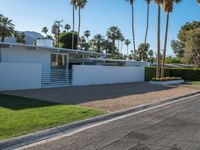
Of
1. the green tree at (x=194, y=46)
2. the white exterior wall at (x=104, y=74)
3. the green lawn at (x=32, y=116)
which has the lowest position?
→ the green lawn at (x=32, y=116)

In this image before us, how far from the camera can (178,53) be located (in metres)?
82.2

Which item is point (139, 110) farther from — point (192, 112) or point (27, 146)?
point (27, 146)

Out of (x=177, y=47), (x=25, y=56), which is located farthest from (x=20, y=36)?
(x=25, y=56)

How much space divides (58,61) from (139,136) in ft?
66.8

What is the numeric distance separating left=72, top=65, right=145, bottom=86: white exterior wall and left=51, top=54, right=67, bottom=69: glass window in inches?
84.8

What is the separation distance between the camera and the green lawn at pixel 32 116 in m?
8.43

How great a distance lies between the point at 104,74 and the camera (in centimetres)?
3033

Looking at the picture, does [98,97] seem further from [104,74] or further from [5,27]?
[5,27]

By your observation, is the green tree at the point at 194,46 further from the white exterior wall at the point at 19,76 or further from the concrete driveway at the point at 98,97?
the white exterior wall at the point at 19,76

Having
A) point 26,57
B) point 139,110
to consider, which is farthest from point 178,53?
point 139,110

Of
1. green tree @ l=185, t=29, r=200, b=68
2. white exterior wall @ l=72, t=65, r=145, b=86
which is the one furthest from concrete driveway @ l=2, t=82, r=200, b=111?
green tree @ l=185, t=29, r=200, b=68

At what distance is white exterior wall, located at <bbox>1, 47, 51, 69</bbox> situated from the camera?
23.0 meters

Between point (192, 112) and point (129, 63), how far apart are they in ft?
103

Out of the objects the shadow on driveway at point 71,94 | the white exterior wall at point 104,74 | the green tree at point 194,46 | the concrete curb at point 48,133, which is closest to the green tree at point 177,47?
the green tree at point 194,46
